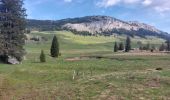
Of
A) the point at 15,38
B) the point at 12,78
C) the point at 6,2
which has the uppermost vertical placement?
the point at 6,2

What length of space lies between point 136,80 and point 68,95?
9263mm

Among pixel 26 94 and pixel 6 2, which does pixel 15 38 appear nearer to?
pixel 6 2

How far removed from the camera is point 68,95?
31.5 meters

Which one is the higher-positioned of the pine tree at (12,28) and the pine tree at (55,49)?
the pine tree at (12,28)

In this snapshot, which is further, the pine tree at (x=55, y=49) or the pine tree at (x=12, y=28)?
the pine tree at (x=55, y=49)

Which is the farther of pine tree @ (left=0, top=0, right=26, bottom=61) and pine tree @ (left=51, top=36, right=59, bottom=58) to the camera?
pine tree @ (left=51, top=36, right=59, bottom=58)

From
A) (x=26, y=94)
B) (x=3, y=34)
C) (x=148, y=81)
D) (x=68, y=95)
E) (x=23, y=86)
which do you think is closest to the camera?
(x=68, y=95)

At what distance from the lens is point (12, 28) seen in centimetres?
7200

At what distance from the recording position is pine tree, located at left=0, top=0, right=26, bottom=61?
70625 millimetres

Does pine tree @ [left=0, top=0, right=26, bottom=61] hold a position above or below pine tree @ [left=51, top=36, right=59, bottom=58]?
above

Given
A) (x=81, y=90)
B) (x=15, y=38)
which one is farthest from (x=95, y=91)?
(x=15, y=38)

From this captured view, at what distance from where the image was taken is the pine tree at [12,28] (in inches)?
2781

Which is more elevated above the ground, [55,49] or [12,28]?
[12,28]

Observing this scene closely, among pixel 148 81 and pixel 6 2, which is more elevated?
pixel 6 2
